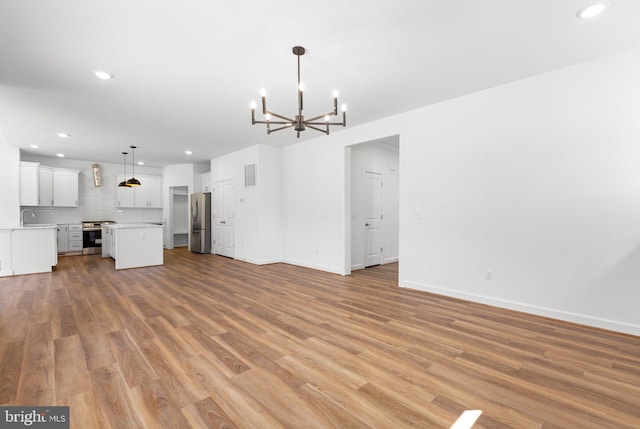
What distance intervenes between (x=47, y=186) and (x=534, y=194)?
10955 mm

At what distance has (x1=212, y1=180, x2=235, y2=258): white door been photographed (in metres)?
7.73

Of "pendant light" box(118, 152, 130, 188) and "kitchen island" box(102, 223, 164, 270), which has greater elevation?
"pendant light" box(118, 152, 130, 188)

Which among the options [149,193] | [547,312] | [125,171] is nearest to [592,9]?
[547,312]

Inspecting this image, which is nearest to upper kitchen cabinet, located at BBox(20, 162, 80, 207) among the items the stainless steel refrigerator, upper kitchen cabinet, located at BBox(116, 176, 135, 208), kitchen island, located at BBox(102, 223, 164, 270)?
upper kitchen cabinet, located at BBox(116, 176, 135, 208)

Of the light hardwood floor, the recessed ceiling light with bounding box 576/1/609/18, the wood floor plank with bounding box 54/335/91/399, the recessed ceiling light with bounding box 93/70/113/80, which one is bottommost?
the light hardwood floor

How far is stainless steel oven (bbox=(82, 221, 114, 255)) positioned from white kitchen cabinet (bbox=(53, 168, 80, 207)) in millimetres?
732

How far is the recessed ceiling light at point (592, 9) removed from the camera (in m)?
2.20

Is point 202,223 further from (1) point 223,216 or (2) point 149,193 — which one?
(2) point 149,193

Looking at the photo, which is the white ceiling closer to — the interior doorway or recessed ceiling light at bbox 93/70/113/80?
recessed ceiling light at bbox 93/70/113/80

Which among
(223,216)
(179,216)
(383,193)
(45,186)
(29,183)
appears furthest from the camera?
(179,216)

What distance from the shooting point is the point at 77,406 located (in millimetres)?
1731

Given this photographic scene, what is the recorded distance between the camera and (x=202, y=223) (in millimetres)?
8562

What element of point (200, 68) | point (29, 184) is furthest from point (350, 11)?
point (29, 184)

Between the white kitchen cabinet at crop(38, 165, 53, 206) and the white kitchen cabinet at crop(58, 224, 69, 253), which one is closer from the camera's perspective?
the white kitchen cabinet at crop(38, 165, 53, 206)
